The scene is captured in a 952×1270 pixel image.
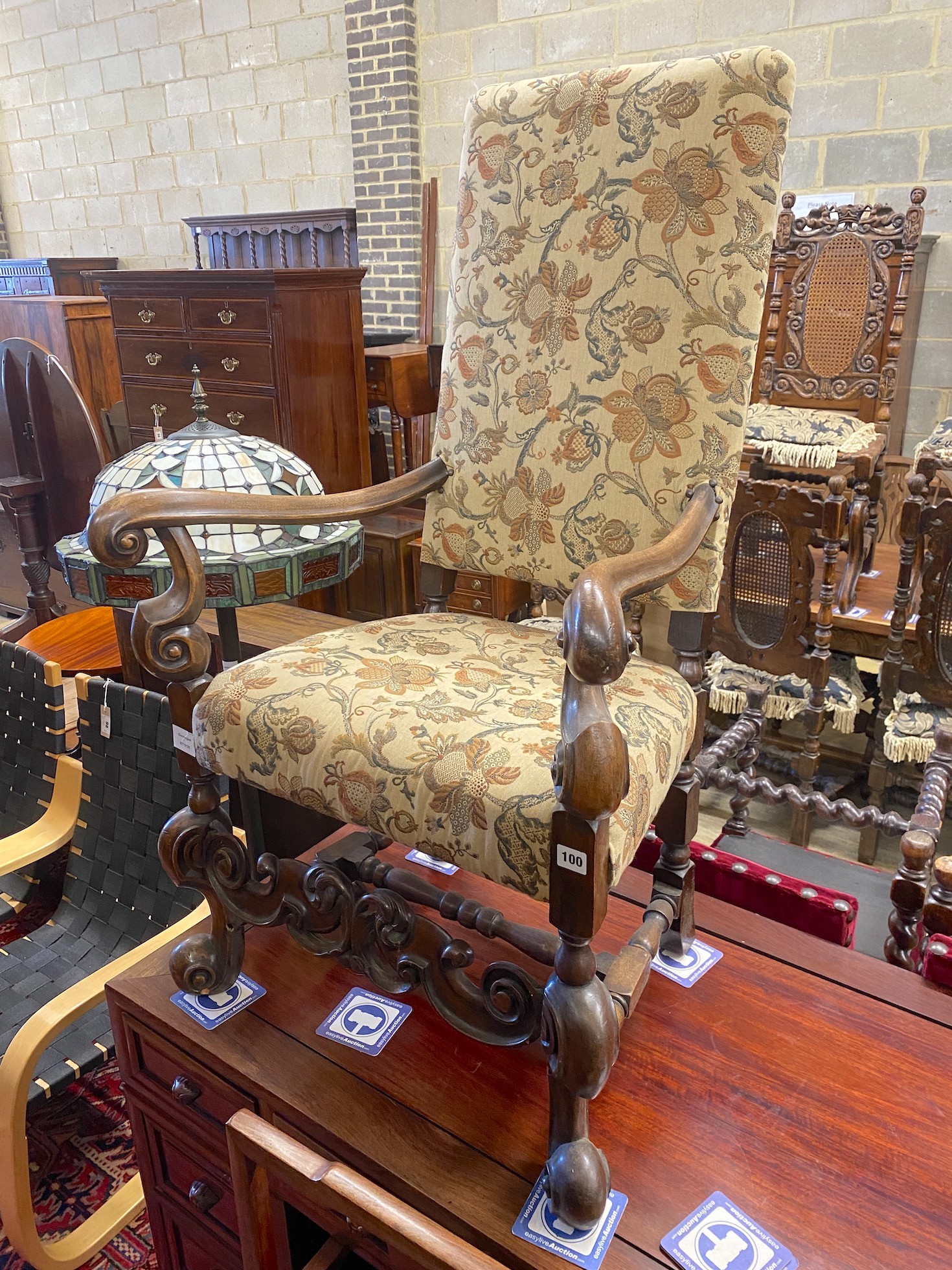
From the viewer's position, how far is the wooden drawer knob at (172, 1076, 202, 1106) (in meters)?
1.16

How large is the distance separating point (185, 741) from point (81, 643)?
5.08 feet

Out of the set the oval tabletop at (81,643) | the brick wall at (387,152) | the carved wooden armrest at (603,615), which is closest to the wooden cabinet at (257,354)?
the oval tabletop at (81,643)

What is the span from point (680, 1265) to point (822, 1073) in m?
0.33

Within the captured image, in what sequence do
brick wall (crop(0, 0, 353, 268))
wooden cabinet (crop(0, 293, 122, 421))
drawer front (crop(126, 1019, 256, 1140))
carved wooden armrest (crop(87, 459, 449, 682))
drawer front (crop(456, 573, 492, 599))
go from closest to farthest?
carved wooden armrest (crop(87, 459, 449, 682)), drawer front (crop(126, 1019, 256, 1140)), drawer front (crop(456, 573, 492, 599)), wooden cabinet (crop(0, 293, 122, 421)), brick wall (crop(0, 0, 353, 268))

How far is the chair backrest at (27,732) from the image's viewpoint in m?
1.74

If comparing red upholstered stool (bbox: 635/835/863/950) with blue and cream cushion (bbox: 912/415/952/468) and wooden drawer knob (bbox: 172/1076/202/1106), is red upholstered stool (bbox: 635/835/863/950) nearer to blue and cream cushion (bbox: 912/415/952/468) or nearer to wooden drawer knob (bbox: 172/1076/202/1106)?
wooden drawer knob (bbox: 172/1076/202/1106)

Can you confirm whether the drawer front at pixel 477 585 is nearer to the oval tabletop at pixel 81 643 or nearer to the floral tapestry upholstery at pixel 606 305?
the oval tabletop at pixel 81 643

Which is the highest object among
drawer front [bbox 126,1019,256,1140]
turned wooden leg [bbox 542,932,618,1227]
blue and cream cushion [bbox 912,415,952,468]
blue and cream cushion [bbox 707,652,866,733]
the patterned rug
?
blue and cream cushion [bbox 912,415,952,468]

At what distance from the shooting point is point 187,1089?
116 centimetres

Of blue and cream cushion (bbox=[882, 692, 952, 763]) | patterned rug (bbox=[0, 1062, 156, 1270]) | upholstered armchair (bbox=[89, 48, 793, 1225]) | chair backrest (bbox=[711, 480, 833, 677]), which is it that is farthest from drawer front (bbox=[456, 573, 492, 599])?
patterned rug (bbox=[0, 1062, 156, 1270])

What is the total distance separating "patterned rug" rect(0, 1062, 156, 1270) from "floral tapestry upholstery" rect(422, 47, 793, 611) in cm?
118

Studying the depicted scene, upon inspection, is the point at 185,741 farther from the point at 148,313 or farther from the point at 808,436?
the point at 148,313

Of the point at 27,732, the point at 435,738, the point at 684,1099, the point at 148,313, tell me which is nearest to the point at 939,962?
the point at 684,1099

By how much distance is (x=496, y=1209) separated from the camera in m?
0.93
